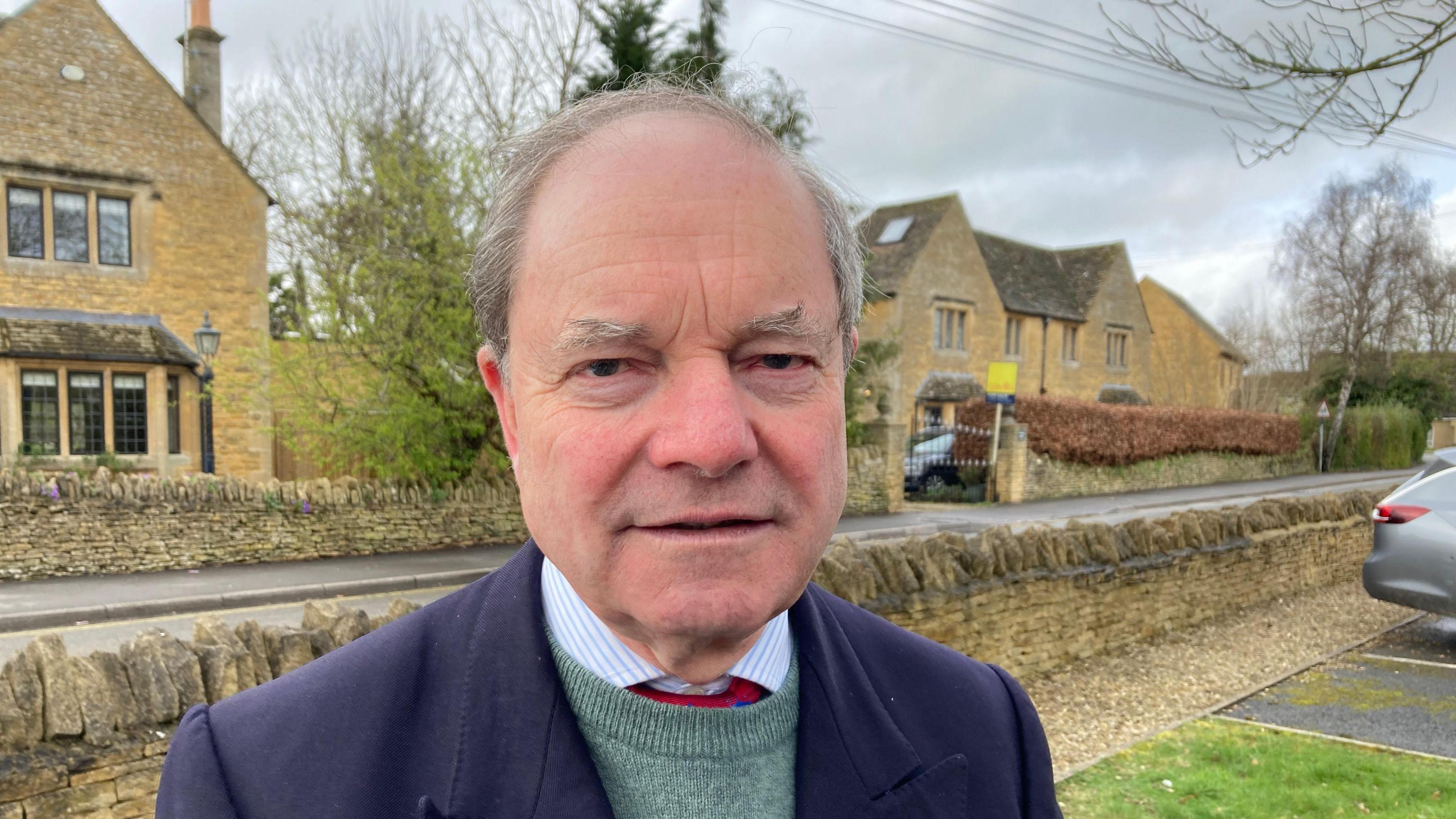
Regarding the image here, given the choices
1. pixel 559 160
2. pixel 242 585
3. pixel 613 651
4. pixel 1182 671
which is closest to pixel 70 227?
pixel 242 585

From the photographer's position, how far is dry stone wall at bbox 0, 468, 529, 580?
1124 centimetres

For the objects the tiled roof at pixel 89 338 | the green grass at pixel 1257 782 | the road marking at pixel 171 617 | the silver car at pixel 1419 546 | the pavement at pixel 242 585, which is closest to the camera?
the green grass at pixel 1257 782

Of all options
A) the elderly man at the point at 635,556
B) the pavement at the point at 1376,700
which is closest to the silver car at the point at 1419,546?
the pavement at the point at 1376,700

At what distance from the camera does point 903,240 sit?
99.9ft

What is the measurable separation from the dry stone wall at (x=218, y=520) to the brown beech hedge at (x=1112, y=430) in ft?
41.6

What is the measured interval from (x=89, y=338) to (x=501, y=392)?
19395mm

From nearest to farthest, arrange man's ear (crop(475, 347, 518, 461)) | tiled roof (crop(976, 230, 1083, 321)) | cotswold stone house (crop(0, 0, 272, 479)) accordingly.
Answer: man's ear (crop(475, 347, 518, 461))
cotswold stone house (crop(0, 0, 272, 479))
tiled roof (crop(976, 230, 1083, 321))

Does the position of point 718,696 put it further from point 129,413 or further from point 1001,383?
point 1001,383

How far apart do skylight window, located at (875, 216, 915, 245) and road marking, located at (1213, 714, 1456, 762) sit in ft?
83.8

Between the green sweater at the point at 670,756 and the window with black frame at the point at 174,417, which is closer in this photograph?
the green sweater at the point at 670,756

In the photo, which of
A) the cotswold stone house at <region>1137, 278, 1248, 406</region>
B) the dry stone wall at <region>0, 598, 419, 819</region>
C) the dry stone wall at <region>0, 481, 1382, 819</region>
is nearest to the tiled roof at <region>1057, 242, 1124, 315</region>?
the cotswold stone house at <region>1137, 278, 1248, 406</region>

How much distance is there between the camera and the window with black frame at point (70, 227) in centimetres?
1680

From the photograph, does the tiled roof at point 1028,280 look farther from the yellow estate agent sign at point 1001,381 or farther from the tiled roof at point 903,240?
the yellow estate agent sign at point 1001,381

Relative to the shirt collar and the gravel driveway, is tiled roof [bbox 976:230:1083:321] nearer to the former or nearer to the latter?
the gravel driveway
